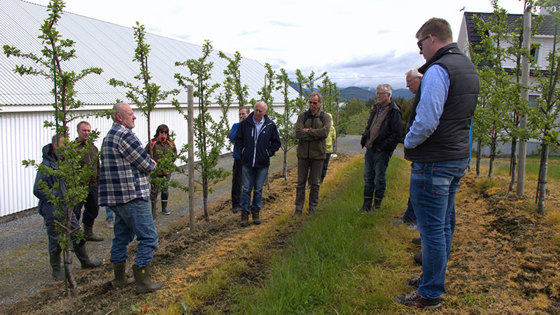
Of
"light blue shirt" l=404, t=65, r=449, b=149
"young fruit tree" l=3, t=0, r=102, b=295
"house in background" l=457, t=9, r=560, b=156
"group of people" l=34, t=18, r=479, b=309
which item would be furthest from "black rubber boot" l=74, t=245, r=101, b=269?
"house in background" l=457, t=9, r=560, b=156

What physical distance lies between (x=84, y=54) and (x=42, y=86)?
4.20 meters

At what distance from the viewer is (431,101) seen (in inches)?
114

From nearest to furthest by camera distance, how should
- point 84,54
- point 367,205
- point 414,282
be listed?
point 414,282
point 367,205
point 84,54

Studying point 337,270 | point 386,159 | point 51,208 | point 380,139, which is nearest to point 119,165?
point 51,208

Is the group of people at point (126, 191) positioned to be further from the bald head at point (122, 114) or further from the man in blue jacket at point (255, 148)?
the man in blue jacket at point (255, 148)

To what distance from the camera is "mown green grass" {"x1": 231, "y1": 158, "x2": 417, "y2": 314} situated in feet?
10.9

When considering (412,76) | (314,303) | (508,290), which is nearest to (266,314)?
(314,303)

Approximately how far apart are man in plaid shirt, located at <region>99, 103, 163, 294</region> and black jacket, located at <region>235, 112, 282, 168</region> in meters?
2.32

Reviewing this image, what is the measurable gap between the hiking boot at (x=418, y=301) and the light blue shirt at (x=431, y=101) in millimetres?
1381

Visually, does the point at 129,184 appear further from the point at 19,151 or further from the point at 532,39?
the point at 532,39

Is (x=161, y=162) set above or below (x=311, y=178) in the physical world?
above

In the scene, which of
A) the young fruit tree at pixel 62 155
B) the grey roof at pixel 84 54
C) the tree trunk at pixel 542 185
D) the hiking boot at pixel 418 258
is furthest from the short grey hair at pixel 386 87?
the grey roof at pixel 84 54

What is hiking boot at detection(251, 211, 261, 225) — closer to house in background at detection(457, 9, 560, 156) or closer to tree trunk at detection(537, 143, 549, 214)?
tree trunk at detection(537, 143, 549, 214)

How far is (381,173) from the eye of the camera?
6.06 metres
